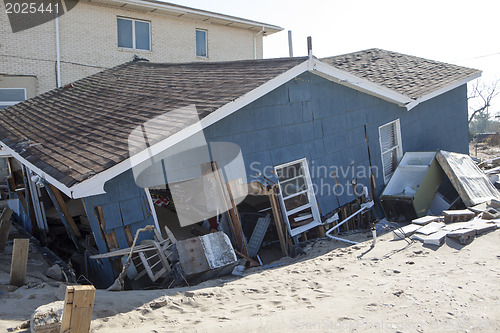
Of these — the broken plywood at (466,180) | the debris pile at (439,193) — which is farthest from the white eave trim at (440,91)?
the broken plywood at (466,180)

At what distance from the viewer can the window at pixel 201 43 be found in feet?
65.9

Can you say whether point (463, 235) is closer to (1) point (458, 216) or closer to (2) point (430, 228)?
(2) point (430, 228)

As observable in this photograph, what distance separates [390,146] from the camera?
475 inches

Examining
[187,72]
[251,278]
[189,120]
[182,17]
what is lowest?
[251,278]

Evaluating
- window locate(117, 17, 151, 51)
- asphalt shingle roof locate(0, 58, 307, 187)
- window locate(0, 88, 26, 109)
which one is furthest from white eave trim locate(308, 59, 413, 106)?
window locate(0, 88, 26, 109)

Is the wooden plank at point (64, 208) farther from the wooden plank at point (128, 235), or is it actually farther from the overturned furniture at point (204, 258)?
the overturned furniture at point (204, 258)

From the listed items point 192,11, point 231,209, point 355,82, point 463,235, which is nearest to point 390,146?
point 355,82

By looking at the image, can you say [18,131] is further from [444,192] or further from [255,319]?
[444,192]

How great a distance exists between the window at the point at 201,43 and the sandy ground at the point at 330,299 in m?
15.3

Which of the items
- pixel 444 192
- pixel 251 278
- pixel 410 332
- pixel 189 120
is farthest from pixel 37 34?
pixel 410 332

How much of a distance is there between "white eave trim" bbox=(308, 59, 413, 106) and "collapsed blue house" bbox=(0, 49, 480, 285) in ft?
0.10

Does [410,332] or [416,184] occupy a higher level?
[416,184]

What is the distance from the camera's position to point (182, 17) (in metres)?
19.0

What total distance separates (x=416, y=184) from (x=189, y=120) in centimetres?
717
